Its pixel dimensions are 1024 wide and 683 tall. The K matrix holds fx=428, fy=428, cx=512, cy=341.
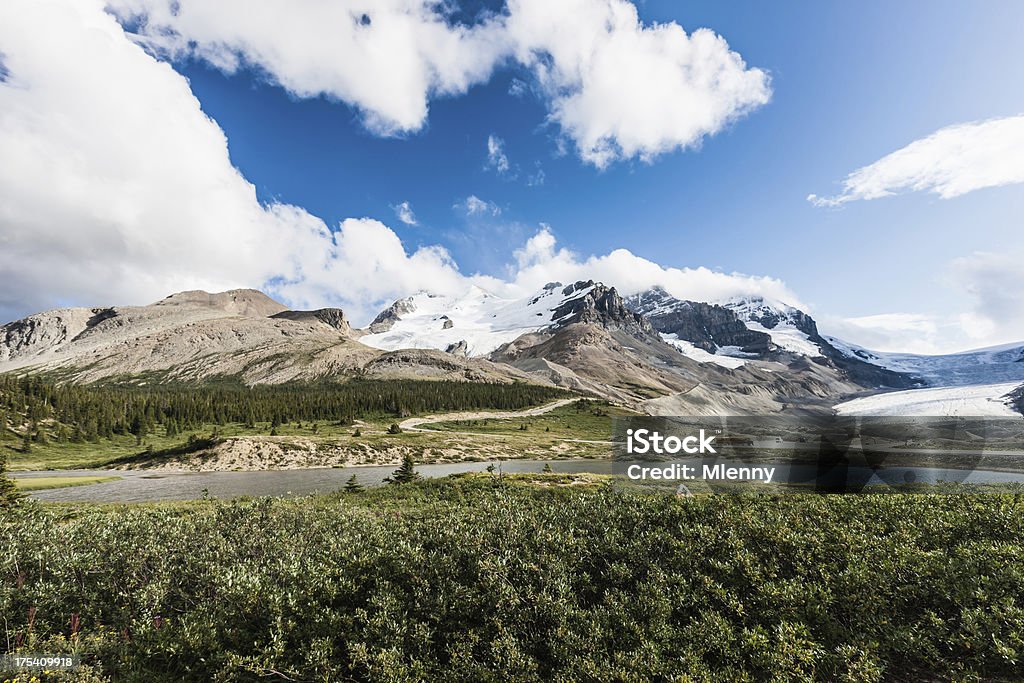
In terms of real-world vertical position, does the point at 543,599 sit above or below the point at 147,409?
above

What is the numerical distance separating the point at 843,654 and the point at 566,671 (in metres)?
6.21

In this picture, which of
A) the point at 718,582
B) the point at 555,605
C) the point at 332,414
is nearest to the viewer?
the point at 555,605

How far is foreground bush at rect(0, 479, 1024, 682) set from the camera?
9.88 m

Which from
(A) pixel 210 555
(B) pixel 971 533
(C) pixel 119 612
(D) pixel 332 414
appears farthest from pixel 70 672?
(D) pixel 332 414

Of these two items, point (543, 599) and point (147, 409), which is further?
point (147, 409)

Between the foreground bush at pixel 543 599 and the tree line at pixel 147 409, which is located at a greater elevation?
the foreground bush at pixel 543 599

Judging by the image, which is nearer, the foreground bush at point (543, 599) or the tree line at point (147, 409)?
the foreground bush at point (543, 599)

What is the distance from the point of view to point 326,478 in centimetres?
6706

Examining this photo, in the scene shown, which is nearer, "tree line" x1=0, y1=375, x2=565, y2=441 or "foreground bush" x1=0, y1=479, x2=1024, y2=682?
"foreground bush" x1=0, y1=479, x2=1024, y2=682

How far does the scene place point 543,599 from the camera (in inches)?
435

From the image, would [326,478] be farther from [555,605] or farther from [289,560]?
[555,605]

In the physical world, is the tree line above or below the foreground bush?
below

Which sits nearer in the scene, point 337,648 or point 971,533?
point 337,648

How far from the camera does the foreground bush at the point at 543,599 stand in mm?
9883
